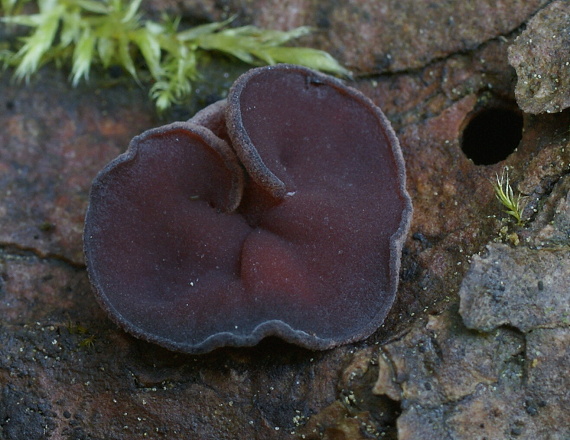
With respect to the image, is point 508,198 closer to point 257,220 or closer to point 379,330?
point 379,330

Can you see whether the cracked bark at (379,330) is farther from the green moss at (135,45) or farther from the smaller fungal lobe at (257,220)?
the smaller fungal lobe at (257,220)

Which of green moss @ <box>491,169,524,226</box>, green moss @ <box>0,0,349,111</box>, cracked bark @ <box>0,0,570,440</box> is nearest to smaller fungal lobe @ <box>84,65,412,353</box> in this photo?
cracked bark @ <box>0,0,570,440</box>

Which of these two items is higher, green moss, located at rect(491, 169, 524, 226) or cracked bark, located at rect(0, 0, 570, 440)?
green moss, located at rect(491, 169, 524, 226)

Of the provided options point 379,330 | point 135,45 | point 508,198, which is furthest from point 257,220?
point 135,45

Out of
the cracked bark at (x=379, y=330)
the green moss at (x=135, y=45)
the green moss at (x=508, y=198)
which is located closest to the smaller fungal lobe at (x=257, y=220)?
the cracked bark at (x=379, y=330)

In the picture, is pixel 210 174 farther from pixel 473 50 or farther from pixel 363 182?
pixel 473 50

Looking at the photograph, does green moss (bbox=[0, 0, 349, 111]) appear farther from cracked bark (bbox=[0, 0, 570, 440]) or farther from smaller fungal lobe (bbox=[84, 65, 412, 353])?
smaller fungal lobe (bbox=[84, 65, 412, 353])

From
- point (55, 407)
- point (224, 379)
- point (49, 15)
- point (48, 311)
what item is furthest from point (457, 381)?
point (49, 15)
